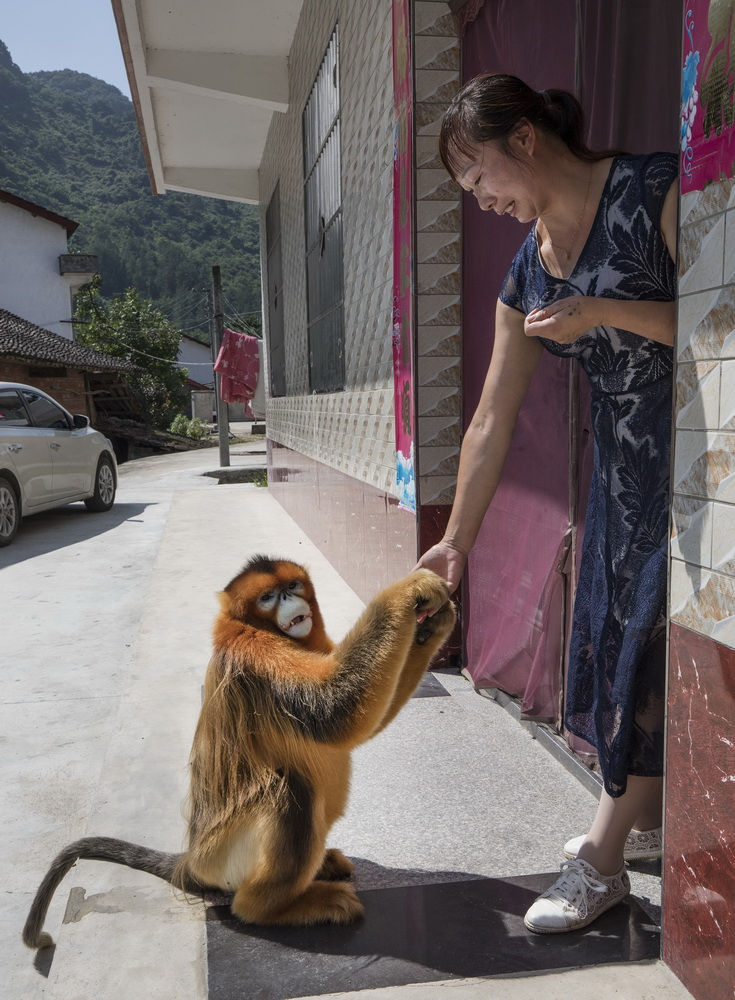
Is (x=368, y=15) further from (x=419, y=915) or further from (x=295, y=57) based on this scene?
(x=419, y=915)

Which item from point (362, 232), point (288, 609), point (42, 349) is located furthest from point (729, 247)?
point (42, 349)

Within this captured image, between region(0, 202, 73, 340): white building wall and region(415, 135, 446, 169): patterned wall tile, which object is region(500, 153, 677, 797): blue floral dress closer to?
region(415, 135, 446, 169): patterned wall tile

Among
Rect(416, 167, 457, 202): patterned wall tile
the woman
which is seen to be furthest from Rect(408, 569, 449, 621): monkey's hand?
Rect(416, 167, 457, 202): patterned wall tile

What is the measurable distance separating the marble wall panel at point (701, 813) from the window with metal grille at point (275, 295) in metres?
9.90

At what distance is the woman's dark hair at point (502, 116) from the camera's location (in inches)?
77.7

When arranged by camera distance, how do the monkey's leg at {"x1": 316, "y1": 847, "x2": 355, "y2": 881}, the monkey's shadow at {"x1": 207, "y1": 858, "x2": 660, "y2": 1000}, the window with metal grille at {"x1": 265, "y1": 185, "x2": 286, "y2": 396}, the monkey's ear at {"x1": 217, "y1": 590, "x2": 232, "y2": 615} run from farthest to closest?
the window with metal grille at {"x1": 265, "y1": 185, "x2": 286, "y2": 396} < the monkey's leg at {"x1": 316, "y1": 847, "x2": 355, "y2": 881} < the monkey's ear at {"x1": 217, "y1": 590, "x2": 232, "y2": 615} < the monkey's shadow at {"x1": 207, "y1": 858, "x2": 660, "y2": 1000}

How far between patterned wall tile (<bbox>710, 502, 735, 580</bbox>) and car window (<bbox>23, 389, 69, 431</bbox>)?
403 inches

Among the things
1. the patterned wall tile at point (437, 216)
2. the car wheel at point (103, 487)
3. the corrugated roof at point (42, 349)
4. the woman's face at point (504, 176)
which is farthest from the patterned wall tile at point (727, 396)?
the corrugated roof at point (42, 349)

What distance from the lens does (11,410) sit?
1040 centimetres

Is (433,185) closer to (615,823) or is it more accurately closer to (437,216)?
(437,216)

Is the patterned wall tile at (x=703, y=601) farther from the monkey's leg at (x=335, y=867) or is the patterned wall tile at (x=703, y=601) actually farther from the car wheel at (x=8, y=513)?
the car wheel at (x=8, y=513)

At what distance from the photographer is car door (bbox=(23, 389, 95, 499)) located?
10875mm

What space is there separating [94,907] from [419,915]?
3.00ft

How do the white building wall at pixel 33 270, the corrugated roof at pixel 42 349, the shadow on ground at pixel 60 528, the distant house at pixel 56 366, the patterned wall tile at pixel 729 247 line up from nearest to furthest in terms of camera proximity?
1. the patterned wall tile at pixel 729 247
2. the shadow on ground at pixel 60 528
3. the corrugated roof at pixel 42 349
4. the distant house at pixel 56 366
5. the white building wall at pixel 33 270
